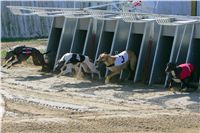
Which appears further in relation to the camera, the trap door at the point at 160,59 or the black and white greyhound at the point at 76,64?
the black and white greyhound at the point at 76,64

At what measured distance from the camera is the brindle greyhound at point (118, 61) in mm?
13070

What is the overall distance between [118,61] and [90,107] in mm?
3317

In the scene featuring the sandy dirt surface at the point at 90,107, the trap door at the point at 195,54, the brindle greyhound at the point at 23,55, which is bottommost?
the sandy dirt surface at the point at 90,107

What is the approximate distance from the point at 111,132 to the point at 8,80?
20.3 ft

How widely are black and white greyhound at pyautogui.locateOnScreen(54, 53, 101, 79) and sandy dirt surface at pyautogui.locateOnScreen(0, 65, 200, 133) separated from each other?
0.32 meters

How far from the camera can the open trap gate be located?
12703 mm

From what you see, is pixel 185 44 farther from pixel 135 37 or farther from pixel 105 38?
pixel 105 38

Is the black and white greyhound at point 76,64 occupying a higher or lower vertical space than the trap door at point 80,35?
lower

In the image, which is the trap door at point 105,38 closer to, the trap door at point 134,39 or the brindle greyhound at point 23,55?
the trap door at point 134,39

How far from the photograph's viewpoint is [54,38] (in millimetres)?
16609

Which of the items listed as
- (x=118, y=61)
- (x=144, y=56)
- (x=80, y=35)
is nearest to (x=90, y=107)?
(x=118, y=61)

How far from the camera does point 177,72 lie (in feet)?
38.8

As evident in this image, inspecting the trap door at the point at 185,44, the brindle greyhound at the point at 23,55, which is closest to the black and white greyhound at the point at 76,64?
the brindle greyhound at the point at 23,55

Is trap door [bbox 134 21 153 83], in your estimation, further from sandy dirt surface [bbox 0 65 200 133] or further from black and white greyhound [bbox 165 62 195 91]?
black and white greyhound [bbox 165 62 195 91]
